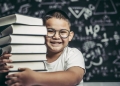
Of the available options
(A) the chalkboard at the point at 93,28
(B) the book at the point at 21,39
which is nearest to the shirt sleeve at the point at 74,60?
(B) the book at the point at 21,39

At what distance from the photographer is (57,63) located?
87 centimetres

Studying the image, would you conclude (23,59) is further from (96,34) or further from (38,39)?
(96,34)

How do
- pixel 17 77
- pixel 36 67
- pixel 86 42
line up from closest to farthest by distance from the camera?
1. pixel 17 77
2. pixel 36 67
3. pixel 86 42

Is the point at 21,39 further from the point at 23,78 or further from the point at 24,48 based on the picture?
the point at 23,78

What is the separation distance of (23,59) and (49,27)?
0.80 feet

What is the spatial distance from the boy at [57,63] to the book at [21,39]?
5cm

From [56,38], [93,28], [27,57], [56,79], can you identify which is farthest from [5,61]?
[93,28]

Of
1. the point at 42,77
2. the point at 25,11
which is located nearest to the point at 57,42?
the point at 42,77

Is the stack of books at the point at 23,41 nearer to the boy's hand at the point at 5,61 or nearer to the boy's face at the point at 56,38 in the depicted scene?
the boy's hand at the point at 5,61

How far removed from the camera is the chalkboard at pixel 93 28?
1.69 m

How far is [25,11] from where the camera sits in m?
1.75

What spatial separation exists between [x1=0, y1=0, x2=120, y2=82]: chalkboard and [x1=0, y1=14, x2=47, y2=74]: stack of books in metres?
1.11

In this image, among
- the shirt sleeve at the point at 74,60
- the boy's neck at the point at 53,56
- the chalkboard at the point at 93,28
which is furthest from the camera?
the chalkboard at the point at 93,28

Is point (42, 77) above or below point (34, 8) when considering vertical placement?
below
